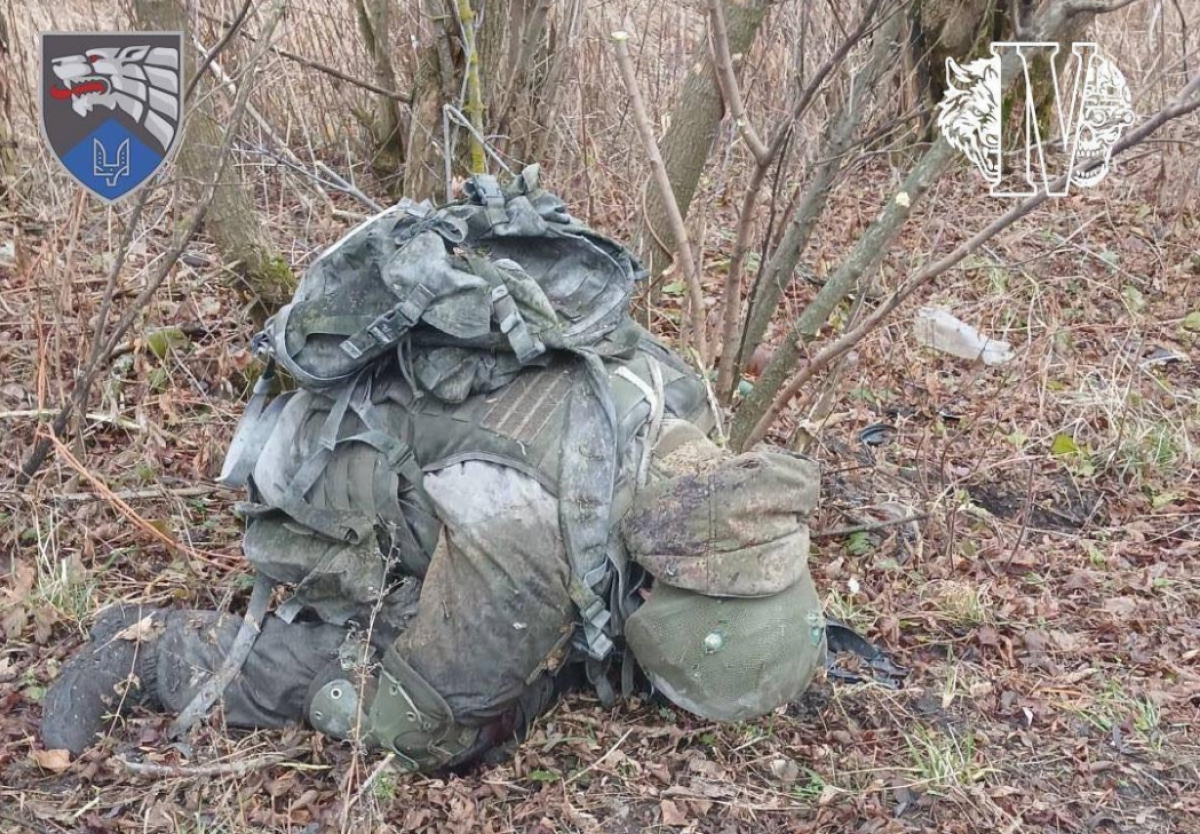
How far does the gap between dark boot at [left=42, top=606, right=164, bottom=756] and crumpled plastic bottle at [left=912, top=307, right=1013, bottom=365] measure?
3.39 metres

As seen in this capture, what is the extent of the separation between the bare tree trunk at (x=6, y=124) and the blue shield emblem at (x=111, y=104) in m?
1.54

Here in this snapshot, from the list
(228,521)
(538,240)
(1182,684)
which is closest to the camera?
(538,240)

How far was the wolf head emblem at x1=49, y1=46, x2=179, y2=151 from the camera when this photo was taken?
292 centimetres

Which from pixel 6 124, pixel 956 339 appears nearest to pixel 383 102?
pixel 6 124

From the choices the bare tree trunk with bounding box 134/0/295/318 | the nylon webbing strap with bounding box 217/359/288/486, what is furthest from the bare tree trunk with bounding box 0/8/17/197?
the nylon webbing strap with bounding box 217/359/288/486

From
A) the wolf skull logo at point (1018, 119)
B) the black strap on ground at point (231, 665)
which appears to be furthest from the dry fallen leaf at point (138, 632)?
the wolf skull logo at point (1018, 119)

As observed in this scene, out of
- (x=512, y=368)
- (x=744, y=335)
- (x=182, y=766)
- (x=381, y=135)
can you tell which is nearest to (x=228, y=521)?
(x=182, y=766)

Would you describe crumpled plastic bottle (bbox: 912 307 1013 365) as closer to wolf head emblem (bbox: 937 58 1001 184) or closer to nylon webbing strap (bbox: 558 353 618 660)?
wolf head emblem (bbox: 937 58 1001 184)

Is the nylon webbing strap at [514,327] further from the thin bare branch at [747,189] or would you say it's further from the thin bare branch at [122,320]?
the thin bare branch at [122,320]

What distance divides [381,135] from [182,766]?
3431mm

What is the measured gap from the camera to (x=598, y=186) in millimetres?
4723

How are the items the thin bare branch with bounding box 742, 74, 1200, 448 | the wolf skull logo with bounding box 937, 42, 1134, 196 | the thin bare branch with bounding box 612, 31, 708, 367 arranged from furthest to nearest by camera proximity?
the wolf skull logo with bounding box 937, 42, 1134, 196 < the thin bare branch with bounding box 612, 31, 708, 367 < the thin bare branch with bounding box 742, 74, 1200, 448

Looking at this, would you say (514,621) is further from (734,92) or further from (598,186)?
(598,186)

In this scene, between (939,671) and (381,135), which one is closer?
(939,671)
